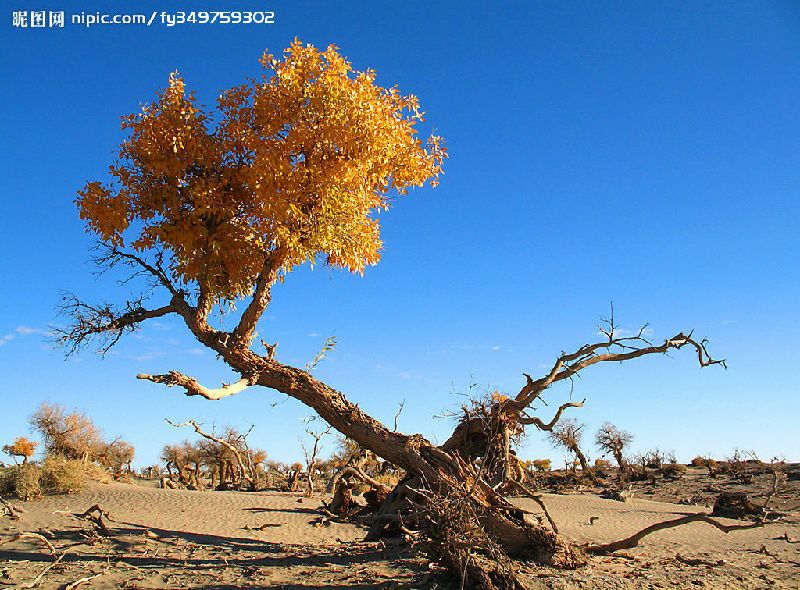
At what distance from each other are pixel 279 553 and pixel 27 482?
13143 mm

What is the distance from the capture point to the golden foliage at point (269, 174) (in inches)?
452

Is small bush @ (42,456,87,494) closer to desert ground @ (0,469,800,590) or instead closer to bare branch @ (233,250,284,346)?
desert ground @ (0,469,800,590)

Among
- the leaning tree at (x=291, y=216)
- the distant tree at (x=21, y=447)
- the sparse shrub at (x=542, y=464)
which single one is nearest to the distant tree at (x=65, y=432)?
the distant tree at (x=21, y=447)

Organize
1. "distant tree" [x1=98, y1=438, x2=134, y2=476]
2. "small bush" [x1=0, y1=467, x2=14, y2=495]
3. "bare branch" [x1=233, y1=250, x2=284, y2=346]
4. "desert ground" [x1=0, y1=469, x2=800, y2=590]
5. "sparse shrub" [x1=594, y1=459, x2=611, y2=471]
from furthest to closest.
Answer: "sparse shrub" [x1=594, y1=459, x2=611, y2=471] → "distant tree" [x1=98, y1=438, x2=134, y2=476] → "small bush" [x1=0, y1=467, x2=14, y2=495] → "bare branch" [x1=233, y1=250, x2=284, y2=346] → "desert ground" [x1=0, y1=469, x2=800, y2=590]

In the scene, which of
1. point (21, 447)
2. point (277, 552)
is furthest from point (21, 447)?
point (277, 552)

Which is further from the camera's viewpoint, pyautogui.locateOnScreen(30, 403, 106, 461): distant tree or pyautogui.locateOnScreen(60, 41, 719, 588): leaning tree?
pyautogui.locateOnScreen(30, 403, 106, 461): distant tree

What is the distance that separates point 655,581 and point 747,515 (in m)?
13.9

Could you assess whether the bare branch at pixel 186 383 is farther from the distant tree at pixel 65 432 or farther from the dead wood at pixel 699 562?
the distant tree at pixel 65 432

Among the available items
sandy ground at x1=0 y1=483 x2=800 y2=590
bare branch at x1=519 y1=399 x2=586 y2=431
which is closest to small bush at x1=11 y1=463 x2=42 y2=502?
sandy ground at x1=0 y1=483 x2=800 y2=590

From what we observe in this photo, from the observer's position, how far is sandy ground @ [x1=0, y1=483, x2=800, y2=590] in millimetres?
9453

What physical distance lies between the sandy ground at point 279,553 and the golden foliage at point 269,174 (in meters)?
5.30

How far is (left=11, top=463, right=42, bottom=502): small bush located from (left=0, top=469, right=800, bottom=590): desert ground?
2.51 ft

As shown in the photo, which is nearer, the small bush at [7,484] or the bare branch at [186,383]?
the bare branch at [186,383]

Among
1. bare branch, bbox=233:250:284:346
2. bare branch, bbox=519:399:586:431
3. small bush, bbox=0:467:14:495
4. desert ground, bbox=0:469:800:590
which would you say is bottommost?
desert ground, bbox=0:469:800:590
